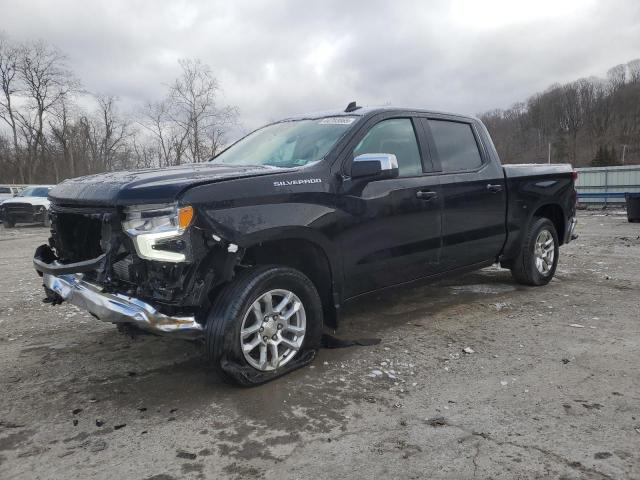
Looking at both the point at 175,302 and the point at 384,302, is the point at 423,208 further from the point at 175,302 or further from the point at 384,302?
the point at 175,302

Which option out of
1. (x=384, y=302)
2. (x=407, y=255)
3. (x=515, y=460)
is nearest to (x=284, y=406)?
(x=515, y=460)

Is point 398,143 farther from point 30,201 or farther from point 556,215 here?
point 30,201


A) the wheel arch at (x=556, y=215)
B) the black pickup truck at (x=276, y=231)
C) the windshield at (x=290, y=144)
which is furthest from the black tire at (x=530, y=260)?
the windshield at (x=290, y=144)

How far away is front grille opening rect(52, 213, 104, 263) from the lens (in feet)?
11.4

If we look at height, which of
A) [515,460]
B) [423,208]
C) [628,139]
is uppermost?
[628,139]

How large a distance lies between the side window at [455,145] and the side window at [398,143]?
0.33 meters

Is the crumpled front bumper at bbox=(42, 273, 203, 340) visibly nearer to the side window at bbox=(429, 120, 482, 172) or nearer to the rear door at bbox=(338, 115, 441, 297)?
the rear door at bbox=(338, 115, 441, 297)

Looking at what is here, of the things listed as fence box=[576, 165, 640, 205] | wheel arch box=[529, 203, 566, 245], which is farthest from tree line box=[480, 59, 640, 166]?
wheel arch box=[529, 203, 566, 245]

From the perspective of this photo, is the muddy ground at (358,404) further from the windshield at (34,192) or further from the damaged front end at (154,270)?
the windshield at (34,192)

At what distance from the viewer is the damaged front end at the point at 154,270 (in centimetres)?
293

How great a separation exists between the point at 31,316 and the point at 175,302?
312 centimetres

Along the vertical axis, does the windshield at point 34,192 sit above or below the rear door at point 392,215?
above

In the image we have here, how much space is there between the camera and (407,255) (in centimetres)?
424

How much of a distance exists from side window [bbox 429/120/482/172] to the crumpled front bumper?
9.04ft
